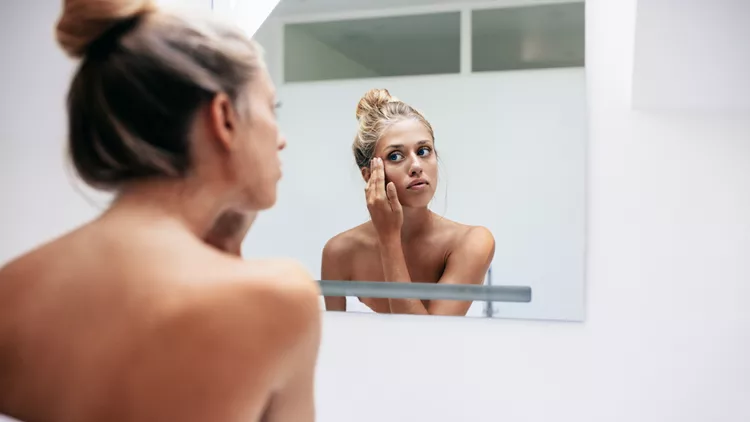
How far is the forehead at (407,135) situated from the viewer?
7.98 feet

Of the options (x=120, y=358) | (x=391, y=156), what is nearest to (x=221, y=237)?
(x=120, y=358)

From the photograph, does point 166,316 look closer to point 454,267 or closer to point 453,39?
point 454,267

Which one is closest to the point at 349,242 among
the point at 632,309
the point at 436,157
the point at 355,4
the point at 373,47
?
the point at 436,157

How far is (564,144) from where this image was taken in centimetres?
230

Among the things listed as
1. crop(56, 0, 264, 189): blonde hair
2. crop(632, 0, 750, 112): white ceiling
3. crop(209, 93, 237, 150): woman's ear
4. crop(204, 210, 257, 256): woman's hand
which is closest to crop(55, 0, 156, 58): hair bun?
crop(56, 0, 264, 189): blonde hair

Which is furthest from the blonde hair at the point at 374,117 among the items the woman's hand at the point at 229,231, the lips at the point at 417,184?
the woman's hand at the point at 229,231

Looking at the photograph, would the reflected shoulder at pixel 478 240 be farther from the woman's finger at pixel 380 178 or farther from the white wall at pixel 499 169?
the woman's finger at pixel 380 178

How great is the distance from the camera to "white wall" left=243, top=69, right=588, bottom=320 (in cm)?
229

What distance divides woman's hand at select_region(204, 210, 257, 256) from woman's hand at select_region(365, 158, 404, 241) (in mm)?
1583

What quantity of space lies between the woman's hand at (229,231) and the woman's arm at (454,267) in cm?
157

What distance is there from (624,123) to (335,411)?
1.32m

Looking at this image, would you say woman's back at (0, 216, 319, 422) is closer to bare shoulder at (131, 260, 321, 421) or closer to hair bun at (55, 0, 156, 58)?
bare shoulder at (131, 260, 321, 421)

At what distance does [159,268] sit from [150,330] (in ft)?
0.19

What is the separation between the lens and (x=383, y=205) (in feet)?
8.11
